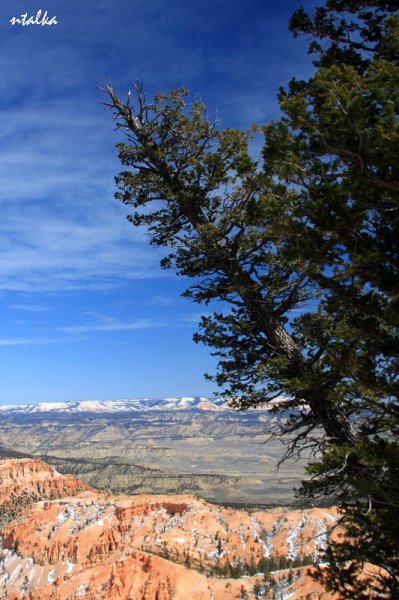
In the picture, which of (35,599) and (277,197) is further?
(35,599)

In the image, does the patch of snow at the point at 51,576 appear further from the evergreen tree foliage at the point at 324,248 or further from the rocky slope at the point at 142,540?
the evergreen tree foliage at the point at 324,248

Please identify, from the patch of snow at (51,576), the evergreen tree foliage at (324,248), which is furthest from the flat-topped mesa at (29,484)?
the evergreen tree foliage at (324,248)

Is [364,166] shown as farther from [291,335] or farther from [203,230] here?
[291,335]

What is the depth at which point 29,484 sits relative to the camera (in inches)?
5728

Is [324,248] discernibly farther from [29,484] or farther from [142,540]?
[29,484]

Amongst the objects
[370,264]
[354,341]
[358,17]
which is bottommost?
[354,341]

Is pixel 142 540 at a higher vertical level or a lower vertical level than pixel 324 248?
lower

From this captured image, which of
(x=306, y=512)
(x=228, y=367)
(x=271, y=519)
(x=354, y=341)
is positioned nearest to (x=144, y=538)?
(x=271, y=519)

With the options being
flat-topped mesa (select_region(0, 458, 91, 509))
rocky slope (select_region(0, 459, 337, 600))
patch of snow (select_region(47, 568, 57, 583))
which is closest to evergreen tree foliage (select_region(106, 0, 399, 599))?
rocky slope (select_region(0, 459, 337, 600))

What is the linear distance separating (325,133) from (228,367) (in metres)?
8.11

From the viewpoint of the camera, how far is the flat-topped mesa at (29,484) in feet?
453

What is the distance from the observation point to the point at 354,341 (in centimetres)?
885

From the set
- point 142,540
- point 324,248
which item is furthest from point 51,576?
point 324,248

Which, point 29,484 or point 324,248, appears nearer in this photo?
point 324,248
